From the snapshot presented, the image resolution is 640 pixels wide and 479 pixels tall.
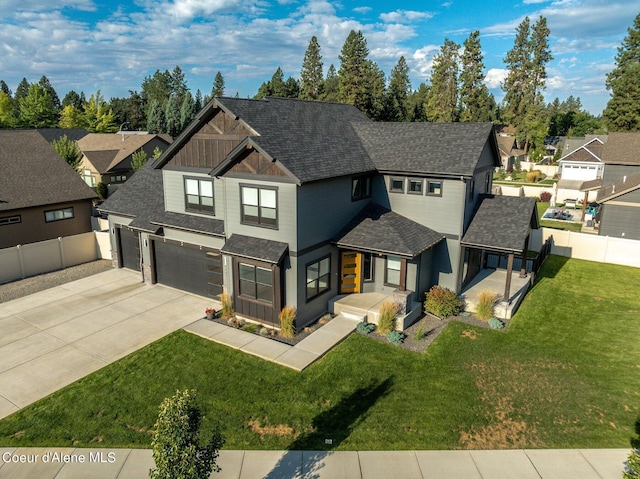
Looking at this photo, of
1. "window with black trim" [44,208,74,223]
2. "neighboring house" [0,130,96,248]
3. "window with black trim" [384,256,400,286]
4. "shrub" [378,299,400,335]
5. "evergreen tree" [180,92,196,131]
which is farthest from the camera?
"evergreen tree" [180,92,196,131]

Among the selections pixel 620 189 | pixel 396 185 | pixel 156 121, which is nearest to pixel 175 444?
pixel 396 185

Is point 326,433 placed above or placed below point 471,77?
below

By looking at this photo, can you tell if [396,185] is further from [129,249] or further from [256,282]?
[129,249]

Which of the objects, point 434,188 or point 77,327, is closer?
point 77,327

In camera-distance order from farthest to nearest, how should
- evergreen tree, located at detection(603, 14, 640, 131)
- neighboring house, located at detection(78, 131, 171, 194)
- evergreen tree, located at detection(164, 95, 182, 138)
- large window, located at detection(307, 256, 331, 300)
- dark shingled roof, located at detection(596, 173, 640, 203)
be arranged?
evergreen tree, located at detection(164, 95, 182, 138), evergreen tree, located at detection(603, 14, 640, 131), neighboring house, located at detection(78, 131, 171, 194), dark shingled roof, located at detection(596, 173, 640, 203), large window, located at detection(307, 256, 331, 300)

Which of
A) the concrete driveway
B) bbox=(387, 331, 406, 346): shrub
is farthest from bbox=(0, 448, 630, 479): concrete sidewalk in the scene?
bbox=(387, 331, 406, 346): shrub

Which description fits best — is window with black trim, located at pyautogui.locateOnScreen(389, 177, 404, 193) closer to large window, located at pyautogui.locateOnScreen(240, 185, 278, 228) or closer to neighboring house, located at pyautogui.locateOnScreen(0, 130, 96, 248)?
large window, located at pyautogui.locateOnScreen(240, 185, 278, 228)
